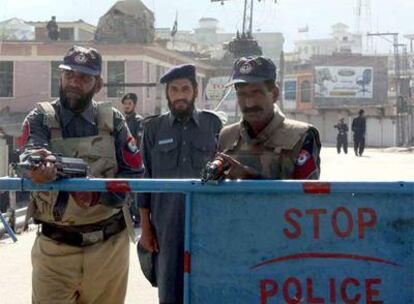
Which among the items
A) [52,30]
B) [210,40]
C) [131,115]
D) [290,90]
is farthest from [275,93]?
[210,40]

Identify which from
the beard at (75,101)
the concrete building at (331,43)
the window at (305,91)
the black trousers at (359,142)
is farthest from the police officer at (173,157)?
the concrete building at (331,43)

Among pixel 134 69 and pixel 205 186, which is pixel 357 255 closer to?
pixel 205 186

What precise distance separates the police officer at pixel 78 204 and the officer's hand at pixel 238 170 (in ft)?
2.23

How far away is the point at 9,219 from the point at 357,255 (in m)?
7.06

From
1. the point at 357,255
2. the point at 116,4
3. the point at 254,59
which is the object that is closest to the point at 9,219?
the point at 254,59

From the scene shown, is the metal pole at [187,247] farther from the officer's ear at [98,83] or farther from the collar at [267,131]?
the officer's ear at [98,83]

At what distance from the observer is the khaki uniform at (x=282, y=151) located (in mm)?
3305

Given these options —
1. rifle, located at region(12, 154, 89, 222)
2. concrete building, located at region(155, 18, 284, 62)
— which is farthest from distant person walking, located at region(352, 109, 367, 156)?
concrete building, located at region(155, 18, 284, 62)

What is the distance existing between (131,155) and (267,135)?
2.47 feet

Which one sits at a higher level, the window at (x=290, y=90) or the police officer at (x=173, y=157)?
the window at (x=290, y=90)

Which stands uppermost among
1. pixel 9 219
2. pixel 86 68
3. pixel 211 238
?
pixel 86 68

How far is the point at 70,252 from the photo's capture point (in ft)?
11.8

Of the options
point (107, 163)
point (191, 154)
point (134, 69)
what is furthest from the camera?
point (134, 69)

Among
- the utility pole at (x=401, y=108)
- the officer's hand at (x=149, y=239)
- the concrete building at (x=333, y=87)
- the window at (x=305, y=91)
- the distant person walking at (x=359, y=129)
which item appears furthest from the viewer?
the window at (x=305, y=91)
